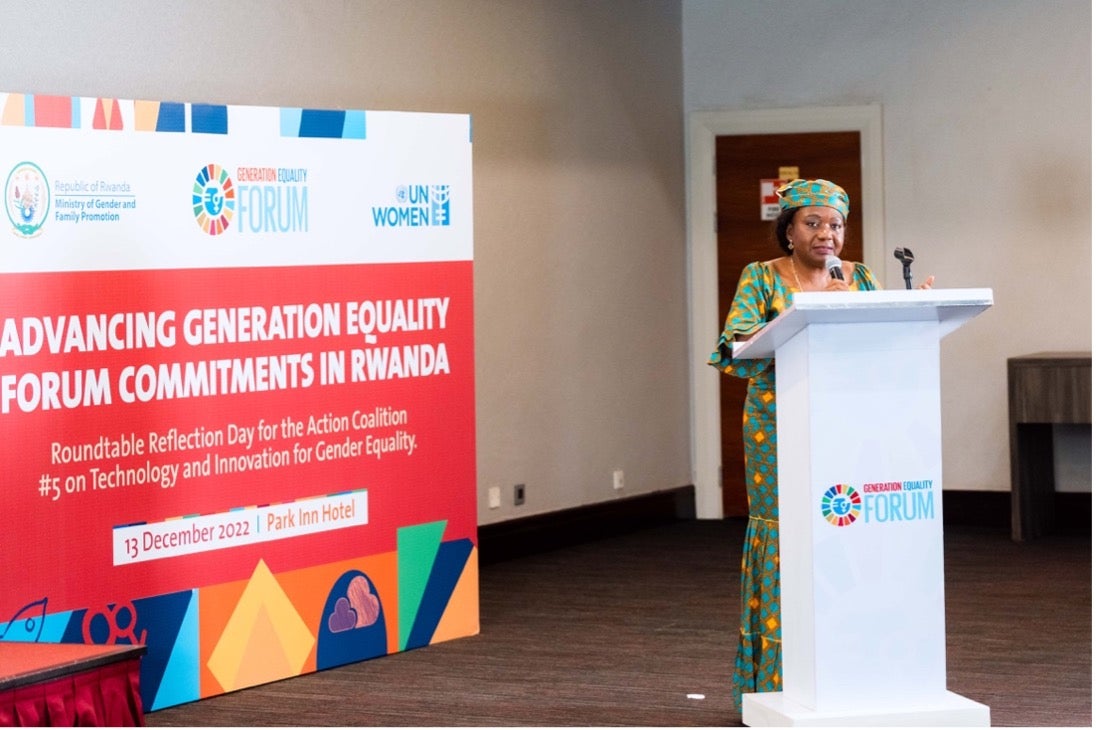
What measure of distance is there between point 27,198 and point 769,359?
2132 mm

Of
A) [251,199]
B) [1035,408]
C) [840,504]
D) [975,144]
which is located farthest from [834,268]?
[975,144]

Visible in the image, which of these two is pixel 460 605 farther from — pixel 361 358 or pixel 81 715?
pixel 81 715

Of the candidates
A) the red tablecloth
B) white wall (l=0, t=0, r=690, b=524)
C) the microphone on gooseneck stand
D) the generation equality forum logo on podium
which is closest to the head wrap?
the microphone on gooseneck stand

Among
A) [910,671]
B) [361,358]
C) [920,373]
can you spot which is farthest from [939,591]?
[361,358]

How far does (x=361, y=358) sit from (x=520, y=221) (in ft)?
8.02

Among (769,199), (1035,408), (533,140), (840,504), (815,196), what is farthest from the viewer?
(769,199)

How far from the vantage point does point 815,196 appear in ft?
14.1

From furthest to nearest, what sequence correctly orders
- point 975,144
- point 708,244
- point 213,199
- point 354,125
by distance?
point 708,244, point 975,144, point 354,125, point 213,199

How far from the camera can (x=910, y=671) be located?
4.03 m

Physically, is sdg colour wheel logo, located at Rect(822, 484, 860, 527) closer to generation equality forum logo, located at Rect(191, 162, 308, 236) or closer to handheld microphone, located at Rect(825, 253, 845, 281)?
handheld microphone, located at Rect(825, 253, 845, 281)

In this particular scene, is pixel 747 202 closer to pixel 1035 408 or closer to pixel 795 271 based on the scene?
pixel 1035 408

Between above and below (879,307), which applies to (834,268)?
above

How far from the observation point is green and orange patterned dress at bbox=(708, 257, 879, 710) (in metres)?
4.32

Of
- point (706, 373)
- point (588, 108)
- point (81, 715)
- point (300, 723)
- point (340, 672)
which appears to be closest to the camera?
point (81, 715)
